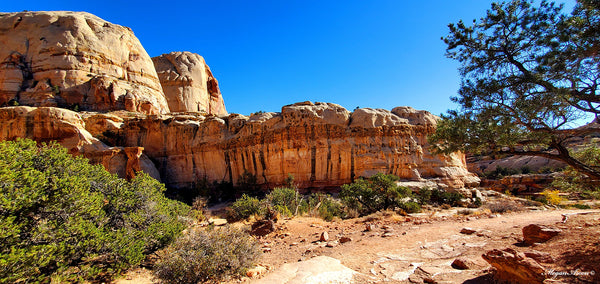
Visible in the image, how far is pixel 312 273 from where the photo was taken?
16.6 feet

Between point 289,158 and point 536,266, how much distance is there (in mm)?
17647

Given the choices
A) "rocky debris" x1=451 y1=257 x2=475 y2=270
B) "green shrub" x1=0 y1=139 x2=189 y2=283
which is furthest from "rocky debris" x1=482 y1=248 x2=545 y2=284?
"green shrub" x1=0 y1=139 x2=189 y2=283

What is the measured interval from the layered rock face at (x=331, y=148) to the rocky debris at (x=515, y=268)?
53.5 ft

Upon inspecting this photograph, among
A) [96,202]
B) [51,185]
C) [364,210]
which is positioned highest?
[51,185]

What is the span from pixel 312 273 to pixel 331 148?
15828 mm

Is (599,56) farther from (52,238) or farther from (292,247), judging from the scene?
(52,238)

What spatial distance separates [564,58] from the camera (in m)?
5.22

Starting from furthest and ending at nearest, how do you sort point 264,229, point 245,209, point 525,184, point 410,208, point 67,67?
point 67,67
point 525,184
point 410,208
point 245,209
point 264,229

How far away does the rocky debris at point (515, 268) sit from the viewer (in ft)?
11.4

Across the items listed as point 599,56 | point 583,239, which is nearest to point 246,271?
point 583,239

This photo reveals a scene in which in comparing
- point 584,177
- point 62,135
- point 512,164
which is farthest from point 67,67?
point 512,164

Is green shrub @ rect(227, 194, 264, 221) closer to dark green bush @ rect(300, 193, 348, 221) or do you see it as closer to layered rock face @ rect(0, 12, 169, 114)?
dark green bush @ rect(300, 193, 348, 221)

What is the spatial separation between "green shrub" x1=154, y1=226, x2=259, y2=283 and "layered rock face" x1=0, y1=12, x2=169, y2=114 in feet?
101

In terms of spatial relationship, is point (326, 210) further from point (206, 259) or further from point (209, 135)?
point (209, 135)
